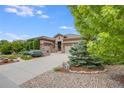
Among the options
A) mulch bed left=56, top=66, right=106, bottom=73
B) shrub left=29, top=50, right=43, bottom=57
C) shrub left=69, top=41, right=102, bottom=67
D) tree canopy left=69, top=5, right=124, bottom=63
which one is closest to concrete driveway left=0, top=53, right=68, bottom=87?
shrub left=29, top=50, right=43, bottom=57

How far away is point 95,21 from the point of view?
440 cm

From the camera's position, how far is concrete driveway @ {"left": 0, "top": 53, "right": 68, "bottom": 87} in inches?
248

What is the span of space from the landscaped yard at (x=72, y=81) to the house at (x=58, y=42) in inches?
31.4

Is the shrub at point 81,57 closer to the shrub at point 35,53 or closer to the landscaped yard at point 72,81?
the landscaped yard at point 72,81

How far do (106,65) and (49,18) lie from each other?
2743mm

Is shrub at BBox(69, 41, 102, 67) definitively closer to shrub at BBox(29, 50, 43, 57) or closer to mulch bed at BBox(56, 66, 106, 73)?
mulch bed at BBox(56, 66, 106, 73)

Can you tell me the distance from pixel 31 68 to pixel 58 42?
1424mm

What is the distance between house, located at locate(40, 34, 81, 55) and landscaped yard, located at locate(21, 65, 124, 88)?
80 centimetres

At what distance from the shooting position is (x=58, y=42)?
7.18 metres

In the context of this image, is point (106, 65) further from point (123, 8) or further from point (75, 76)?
point (123, 8)

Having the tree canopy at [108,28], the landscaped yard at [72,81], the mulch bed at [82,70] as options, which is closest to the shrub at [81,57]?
the mulch bed at [82,70]

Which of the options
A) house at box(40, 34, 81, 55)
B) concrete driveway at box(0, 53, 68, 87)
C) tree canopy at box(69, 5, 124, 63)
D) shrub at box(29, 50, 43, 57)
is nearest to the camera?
tree canopy at box(69, 5, 124, 63)

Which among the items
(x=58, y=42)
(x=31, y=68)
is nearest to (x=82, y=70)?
(x=58, y=42)
